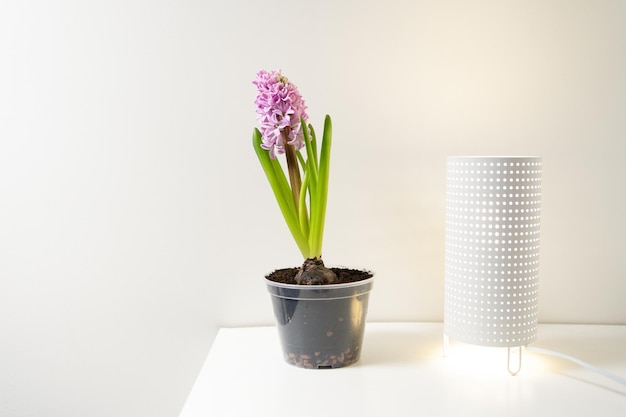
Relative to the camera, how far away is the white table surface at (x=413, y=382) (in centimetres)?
71

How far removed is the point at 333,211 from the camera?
1044 mm

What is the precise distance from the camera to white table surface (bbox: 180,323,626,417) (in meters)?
0.71

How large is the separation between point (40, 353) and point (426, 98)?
781 mm

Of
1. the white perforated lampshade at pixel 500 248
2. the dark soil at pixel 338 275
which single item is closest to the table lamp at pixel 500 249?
the white perforated lampshade at pixel 500 248

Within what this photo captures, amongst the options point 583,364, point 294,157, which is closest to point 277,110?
point 294,157

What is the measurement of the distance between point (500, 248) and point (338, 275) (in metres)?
0.23

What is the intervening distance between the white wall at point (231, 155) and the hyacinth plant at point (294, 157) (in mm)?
170

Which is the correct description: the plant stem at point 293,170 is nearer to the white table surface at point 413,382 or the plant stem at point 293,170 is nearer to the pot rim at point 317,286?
the pot rim at point 317,286

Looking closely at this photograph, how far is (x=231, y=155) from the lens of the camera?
40.6 inches

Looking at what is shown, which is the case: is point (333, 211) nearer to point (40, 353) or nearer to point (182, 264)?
point (182, 264)

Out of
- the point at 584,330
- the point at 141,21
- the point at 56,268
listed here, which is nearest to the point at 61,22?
the point at 141,21

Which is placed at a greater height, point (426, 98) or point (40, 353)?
point (426, 98)

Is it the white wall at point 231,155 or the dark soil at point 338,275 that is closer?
the dark soil at point 338,275

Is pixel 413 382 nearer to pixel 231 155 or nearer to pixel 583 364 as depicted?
pixel 583 364
